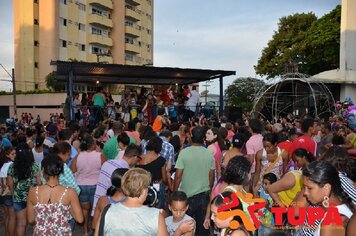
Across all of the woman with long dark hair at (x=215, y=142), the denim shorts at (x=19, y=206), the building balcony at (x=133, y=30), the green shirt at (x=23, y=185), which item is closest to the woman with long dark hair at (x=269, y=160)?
the woman with long dark hair at (x=215, y=142)

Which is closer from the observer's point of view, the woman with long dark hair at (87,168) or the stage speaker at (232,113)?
the woman with long dark hair at (87,168)

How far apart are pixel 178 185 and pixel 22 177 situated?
224 cm

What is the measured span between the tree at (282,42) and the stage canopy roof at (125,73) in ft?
61.5

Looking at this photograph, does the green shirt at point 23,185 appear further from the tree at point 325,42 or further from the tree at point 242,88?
the tree at point 242,88

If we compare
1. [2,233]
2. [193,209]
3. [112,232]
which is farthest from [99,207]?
[2,233]

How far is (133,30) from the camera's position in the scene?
56188mm

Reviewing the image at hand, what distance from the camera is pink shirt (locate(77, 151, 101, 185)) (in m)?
6.07

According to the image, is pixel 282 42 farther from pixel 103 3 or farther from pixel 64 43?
pixel 64 43

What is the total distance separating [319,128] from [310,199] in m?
6.62

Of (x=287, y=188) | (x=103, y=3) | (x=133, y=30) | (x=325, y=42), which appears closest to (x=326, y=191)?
(x=287, y=188)

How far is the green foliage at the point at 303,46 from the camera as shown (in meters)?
31.9

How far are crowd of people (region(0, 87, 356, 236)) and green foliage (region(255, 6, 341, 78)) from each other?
2433 centimetres

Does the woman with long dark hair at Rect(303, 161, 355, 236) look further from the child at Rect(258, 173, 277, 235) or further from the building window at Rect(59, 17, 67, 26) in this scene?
the building window at Rect(59, 17, 67, 26)

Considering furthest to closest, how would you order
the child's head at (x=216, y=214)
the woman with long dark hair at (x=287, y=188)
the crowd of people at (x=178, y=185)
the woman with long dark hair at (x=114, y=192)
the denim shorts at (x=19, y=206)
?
Result: the denim shorts at (x=19, y=206)
the woman with long dark hair at (x=287, y=188)
the woman with long dark hair at (x=114, y=192)
the crowd of people at (x=178, y=185)
the child's head at (x=216, y=214)
